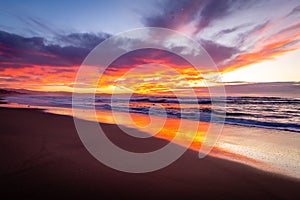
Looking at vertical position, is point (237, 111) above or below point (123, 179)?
above

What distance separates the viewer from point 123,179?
3896 millimetres

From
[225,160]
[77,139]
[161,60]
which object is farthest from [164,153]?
[161,60]

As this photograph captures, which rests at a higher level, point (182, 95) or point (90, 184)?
point (182, 95)

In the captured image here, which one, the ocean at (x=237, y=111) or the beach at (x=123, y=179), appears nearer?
the beach at (x=123, y=179)

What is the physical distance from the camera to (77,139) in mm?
7047

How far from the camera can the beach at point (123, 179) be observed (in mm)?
3324

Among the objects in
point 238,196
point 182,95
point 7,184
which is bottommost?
point 238,196

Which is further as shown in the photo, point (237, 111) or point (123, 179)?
point (237, 111)

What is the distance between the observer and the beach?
3324mm

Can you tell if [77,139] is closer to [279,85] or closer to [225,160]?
[225,160]

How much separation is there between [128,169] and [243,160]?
118 inches

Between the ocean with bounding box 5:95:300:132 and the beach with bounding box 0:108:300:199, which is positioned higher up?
the ocean with bounding box 5:95:300:132

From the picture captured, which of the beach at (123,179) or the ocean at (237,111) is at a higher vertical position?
the ocean at (237,111)

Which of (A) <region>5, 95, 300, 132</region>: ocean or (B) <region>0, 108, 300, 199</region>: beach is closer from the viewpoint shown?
(B) <region>0, 108, 300, 199</region>: beach
